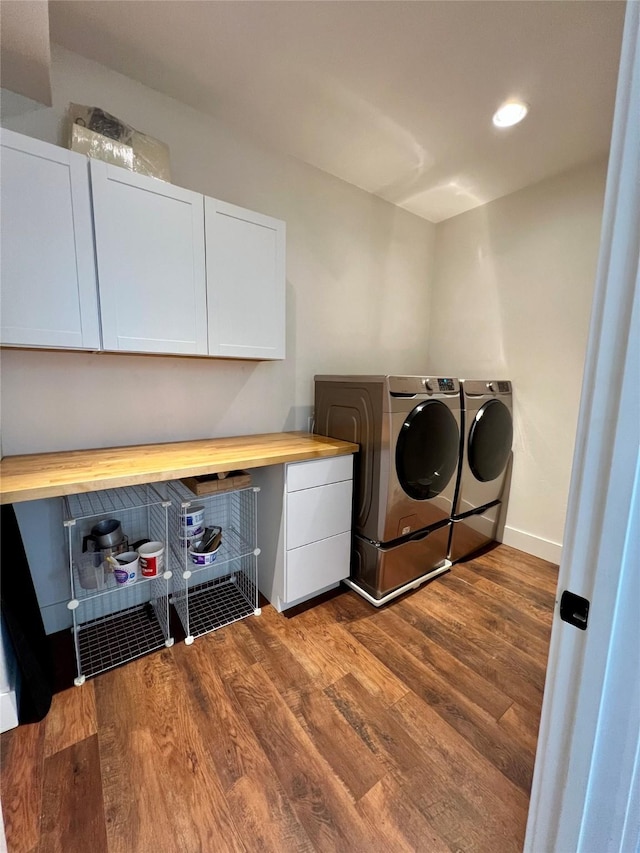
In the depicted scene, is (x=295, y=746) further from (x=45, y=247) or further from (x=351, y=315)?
(x=351, y=315)

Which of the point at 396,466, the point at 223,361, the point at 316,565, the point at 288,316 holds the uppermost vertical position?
the point at 288,316

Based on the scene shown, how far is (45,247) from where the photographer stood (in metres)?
1.26

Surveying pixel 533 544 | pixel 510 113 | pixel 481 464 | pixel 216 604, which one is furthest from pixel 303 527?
pixel 510 113

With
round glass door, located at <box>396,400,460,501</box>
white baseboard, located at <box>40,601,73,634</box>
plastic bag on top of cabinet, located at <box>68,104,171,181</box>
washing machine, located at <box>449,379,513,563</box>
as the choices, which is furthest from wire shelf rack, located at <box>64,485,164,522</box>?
washing machine, located at <box>449,379,513,563</box>

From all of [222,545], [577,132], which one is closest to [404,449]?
[222,545]

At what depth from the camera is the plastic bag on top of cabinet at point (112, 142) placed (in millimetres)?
1361

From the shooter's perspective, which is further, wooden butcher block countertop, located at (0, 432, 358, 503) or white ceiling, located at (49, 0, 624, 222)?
white ceiling, located at (49, 0, 624, 222)

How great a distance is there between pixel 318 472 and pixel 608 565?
53.5 inches

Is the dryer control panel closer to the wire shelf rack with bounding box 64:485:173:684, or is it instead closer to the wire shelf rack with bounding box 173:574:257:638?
the wire shelf rack with bounding box 64:485:173:684

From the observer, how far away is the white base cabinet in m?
1.73

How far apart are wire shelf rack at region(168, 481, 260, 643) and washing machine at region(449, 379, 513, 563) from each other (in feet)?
4.35

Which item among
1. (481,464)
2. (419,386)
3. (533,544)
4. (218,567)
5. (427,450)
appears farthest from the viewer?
(533,544)

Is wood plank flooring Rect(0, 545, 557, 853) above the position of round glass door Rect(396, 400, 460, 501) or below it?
below

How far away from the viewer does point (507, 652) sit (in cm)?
160
